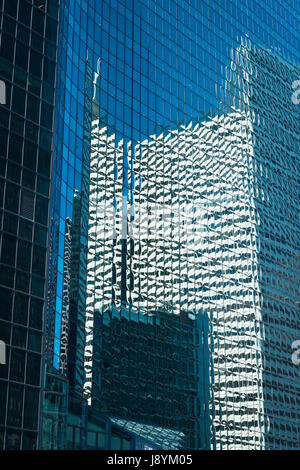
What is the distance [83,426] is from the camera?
55.5 metres

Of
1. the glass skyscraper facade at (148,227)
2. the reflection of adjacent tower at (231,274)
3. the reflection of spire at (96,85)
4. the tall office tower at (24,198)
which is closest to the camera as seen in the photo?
the tall office tower at (24,198)

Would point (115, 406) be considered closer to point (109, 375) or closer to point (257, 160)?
point (109, 375)

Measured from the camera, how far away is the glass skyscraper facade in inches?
1944

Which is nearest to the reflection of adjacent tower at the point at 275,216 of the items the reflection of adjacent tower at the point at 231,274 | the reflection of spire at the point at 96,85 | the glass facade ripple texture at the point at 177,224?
the glass facade ripple texture at the point at 177,224

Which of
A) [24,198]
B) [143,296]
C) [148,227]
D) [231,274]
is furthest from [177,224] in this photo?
[24,198]

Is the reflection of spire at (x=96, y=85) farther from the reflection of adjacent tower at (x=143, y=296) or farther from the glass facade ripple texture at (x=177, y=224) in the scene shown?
the reflection of adjacent tower at (x=143, y=296)

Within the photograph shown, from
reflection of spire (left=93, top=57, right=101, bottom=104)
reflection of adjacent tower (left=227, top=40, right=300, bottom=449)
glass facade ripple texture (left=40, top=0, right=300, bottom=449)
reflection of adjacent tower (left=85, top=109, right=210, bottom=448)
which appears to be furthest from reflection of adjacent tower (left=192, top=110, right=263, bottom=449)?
reflection of spire (left=93, top=57, right=101, bottom=104)

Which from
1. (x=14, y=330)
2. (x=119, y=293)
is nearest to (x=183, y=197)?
(x=119, y=293)

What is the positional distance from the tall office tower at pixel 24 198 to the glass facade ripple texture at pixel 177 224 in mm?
5727

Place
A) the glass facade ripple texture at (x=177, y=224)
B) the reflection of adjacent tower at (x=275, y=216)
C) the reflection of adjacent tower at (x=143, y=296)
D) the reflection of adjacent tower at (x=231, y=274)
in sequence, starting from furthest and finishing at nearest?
the reflection of adjacent tower at (x=275, y=216), the reflection of adjacent tower at (x=231, y=274), the reflection of adjacent tower at (x=143, y=296), the glass facade ripple texture at (x=177, y=224)

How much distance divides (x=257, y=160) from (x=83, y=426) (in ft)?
146

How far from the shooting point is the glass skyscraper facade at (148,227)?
49.4 meters

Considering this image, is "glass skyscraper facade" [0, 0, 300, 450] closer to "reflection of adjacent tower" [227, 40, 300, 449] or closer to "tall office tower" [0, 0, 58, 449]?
"tall office tower" [0, 0, 58, 449]

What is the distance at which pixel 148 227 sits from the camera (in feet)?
229
